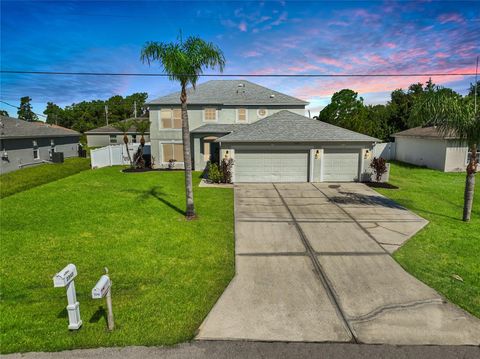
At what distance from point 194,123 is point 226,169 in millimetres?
7282

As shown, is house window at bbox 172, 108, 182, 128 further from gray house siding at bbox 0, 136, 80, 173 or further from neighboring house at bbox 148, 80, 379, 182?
gray house siding at bbox 0, 136, 80, 173

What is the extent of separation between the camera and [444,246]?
27.6 ft

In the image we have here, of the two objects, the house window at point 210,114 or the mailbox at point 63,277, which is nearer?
the mailbox at point 63,277

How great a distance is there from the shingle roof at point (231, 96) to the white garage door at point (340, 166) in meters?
7.79

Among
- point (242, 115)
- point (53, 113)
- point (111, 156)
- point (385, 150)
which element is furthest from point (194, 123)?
point (53, 113)

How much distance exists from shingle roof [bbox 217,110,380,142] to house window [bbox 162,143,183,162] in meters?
6.88

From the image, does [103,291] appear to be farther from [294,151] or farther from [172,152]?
[172,152]

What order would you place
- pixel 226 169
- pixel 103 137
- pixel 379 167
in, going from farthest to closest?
pixel 103 137, pixel 226 169, pixel 379 167

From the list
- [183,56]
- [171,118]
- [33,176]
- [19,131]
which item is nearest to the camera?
[183,56]

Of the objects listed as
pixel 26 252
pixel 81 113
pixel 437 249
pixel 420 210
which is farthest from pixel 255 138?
pixel 81 113

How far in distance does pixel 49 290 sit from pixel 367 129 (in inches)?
1200

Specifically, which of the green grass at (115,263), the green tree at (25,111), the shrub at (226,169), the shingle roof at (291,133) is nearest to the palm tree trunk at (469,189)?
the shingle roof at (291,133)

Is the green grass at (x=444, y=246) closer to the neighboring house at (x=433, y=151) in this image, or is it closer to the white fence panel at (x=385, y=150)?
the neighboring house at (x=433, y=151)

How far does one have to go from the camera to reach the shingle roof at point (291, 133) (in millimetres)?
17625
